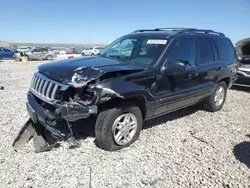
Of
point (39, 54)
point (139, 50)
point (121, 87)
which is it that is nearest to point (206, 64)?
point (139, 50)

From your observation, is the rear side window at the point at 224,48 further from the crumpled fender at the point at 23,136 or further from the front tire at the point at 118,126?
the crumpled fender at the point at 23,136

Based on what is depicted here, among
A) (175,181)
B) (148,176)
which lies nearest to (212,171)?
(175,181)

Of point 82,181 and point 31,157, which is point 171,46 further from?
point 31,157

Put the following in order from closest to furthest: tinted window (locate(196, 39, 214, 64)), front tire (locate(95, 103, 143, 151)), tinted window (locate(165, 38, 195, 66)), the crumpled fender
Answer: front tire (locate(95, 103, 143, 151)) < the crumpled fender < tinted window (locate(165, 38, 195, 66)) < tinted window (locate(196, 39, 214, 64))

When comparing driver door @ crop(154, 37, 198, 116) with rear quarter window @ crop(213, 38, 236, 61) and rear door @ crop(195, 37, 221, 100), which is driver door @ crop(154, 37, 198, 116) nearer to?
rear door @ crop(195, 37, 221, 100)

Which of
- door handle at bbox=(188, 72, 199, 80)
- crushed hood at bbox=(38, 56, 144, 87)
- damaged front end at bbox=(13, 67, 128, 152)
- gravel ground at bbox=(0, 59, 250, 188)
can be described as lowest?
gravel ground at bbox=(0, 59, 250, 188)

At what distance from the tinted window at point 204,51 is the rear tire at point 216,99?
2.99 ft

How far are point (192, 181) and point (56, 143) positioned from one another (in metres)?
2.27

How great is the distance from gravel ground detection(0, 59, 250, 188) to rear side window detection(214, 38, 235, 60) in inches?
77.0

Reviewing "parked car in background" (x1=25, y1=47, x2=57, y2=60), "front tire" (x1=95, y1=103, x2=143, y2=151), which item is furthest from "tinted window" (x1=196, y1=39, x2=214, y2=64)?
"parked car in background" (x1=25, y1=47, x2=57, y2=60)

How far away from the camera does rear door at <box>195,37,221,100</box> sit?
490 centimetres

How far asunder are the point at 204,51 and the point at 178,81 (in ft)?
A: 4.32

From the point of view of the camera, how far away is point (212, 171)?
3166 millimetres

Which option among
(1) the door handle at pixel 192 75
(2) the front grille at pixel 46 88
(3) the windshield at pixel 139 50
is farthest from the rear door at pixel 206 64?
(2) the front grille at pixel 46 88
